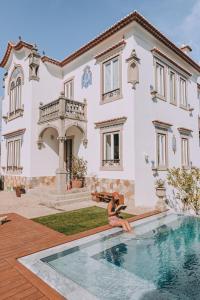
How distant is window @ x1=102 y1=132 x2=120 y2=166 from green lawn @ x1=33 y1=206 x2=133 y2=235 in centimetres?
319

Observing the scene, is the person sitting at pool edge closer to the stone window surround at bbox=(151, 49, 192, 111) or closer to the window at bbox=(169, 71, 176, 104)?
the stone window surround at bbox=(151, 49, 192, 111)

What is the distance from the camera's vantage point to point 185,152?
1591 cm

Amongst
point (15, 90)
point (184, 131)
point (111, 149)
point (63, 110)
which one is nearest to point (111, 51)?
point (63, 110)

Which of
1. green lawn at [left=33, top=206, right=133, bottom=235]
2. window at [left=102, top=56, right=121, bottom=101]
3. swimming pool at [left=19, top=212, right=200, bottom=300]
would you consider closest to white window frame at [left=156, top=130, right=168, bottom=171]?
window at [left=102, top=56, right=121, bottom=101]

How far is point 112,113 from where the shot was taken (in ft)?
41.1

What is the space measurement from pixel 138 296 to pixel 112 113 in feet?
32.4

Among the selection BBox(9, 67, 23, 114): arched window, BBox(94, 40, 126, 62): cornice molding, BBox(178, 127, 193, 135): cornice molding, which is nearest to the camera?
BBox(94, 40, 126, 62): cornice molding

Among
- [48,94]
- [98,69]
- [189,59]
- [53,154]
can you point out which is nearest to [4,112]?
[48,94]

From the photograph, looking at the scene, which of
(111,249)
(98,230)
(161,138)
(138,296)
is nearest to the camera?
(138,296)

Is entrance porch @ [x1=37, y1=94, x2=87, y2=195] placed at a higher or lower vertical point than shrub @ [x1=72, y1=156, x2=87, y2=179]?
higher

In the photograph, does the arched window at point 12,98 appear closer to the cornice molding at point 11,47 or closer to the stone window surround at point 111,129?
the cornice molding at point 11,47

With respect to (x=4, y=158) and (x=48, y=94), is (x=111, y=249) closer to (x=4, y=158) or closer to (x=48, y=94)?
(x=48, y=94)

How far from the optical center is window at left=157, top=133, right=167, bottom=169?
13039mm

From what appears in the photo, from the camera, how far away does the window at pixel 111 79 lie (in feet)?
41.0
